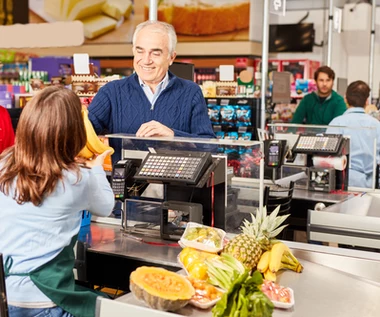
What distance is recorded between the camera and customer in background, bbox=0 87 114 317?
7.37 feet

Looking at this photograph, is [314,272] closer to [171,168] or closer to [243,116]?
[171,168]

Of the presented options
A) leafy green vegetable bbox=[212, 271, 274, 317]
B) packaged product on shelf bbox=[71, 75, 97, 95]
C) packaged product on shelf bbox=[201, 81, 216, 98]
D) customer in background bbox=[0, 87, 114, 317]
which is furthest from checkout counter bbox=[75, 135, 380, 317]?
packaged product on shelf bbox=[201, 81, 216, 98]

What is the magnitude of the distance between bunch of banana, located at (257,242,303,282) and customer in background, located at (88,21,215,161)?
1089 mm

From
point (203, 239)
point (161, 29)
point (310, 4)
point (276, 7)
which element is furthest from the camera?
point (310, 4)

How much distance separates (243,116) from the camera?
771 cm

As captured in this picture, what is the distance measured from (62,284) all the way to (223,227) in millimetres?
907

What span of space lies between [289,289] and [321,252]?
0.63 metres

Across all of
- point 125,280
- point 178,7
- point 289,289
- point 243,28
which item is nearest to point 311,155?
point 125,280

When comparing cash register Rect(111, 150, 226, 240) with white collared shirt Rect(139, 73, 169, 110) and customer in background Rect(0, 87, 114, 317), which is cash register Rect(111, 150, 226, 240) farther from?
customer in background Rect(0, 87, 114, 317)

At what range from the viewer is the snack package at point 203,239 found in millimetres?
2572

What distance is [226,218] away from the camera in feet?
9.96

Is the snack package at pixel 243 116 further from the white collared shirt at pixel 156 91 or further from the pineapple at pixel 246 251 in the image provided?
the pineapple at pixel 246 251

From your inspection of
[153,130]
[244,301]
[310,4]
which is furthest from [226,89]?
[310,4]

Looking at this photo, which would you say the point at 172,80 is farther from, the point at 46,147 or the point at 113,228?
the point at 46,147
